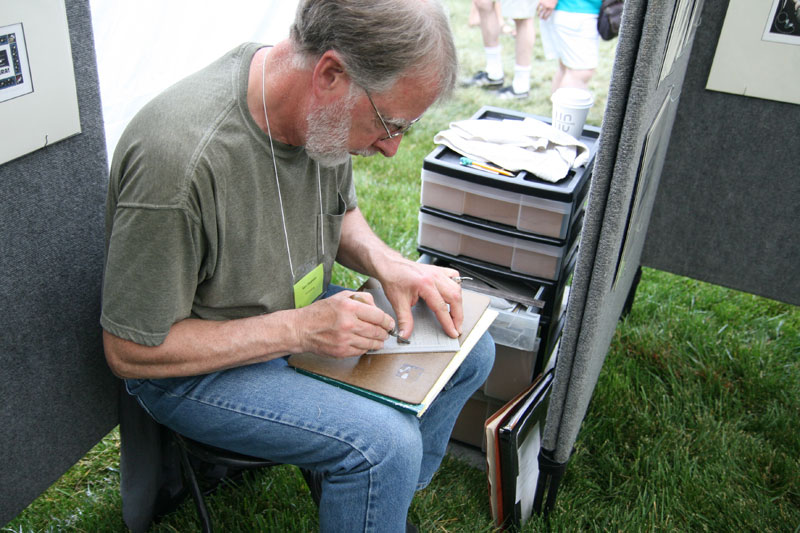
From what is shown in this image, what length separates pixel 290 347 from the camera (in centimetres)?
126

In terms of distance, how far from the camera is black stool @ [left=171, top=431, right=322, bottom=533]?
52.1 inches

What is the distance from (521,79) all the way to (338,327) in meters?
3.50

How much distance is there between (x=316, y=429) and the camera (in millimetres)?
1206

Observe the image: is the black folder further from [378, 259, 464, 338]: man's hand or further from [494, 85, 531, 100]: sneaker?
[494, 85, 531, 100]: sneaker

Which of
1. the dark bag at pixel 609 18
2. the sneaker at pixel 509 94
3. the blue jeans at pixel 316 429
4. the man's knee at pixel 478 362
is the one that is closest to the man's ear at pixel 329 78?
the blue jeans at pixel 316 429

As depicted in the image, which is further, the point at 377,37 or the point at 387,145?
the point at 387,145

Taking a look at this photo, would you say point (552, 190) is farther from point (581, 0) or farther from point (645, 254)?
point (581, 0)

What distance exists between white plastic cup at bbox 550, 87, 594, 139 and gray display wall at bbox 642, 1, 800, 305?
363 mm

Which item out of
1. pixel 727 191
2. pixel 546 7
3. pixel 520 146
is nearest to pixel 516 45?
pixel 546 7

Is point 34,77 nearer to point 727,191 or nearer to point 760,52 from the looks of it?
point 760,52

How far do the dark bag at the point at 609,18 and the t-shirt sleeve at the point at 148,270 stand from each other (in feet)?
9.88

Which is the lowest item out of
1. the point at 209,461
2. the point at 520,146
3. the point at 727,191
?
the point at 209,461

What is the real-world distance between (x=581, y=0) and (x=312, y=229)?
2.94 m

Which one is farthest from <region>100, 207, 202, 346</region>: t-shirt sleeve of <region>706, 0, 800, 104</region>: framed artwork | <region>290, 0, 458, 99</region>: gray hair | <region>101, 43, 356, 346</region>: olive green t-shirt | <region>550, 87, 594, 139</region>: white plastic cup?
<region>706, 0, 800, 104</region>: framed artwork
